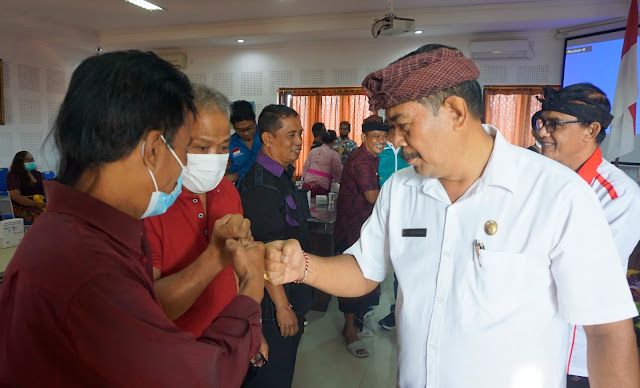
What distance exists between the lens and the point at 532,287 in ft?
3.31

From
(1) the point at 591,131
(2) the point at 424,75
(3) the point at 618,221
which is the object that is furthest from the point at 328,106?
(2) the point at 424,75

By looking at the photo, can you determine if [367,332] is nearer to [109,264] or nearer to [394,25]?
[109,264]

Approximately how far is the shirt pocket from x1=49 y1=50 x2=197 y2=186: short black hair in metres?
0.85

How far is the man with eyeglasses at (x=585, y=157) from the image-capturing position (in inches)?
62.7

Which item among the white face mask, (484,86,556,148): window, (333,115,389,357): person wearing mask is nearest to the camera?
the white face mask

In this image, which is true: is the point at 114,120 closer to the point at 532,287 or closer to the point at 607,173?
the point at 532,287

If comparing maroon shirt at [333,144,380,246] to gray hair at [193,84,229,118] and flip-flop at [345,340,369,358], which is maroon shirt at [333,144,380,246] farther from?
gray hair at [193,84,229,118]

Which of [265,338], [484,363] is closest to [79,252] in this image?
[484,363]

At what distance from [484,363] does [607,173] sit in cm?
118

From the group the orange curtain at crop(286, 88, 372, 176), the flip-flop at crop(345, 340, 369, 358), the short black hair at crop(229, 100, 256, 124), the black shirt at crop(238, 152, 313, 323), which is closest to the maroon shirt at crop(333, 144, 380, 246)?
the flip-flop at crop(345, 340, 369, 358)

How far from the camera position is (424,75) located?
105 centimetres

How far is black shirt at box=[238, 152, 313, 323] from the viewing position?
199 cm

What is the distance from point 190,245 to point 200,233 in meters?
0.06

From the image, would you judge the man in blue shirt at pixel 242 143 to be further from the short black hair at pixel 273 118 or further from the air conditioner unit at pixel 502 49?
the air conditioner unit at pixel 502 49
